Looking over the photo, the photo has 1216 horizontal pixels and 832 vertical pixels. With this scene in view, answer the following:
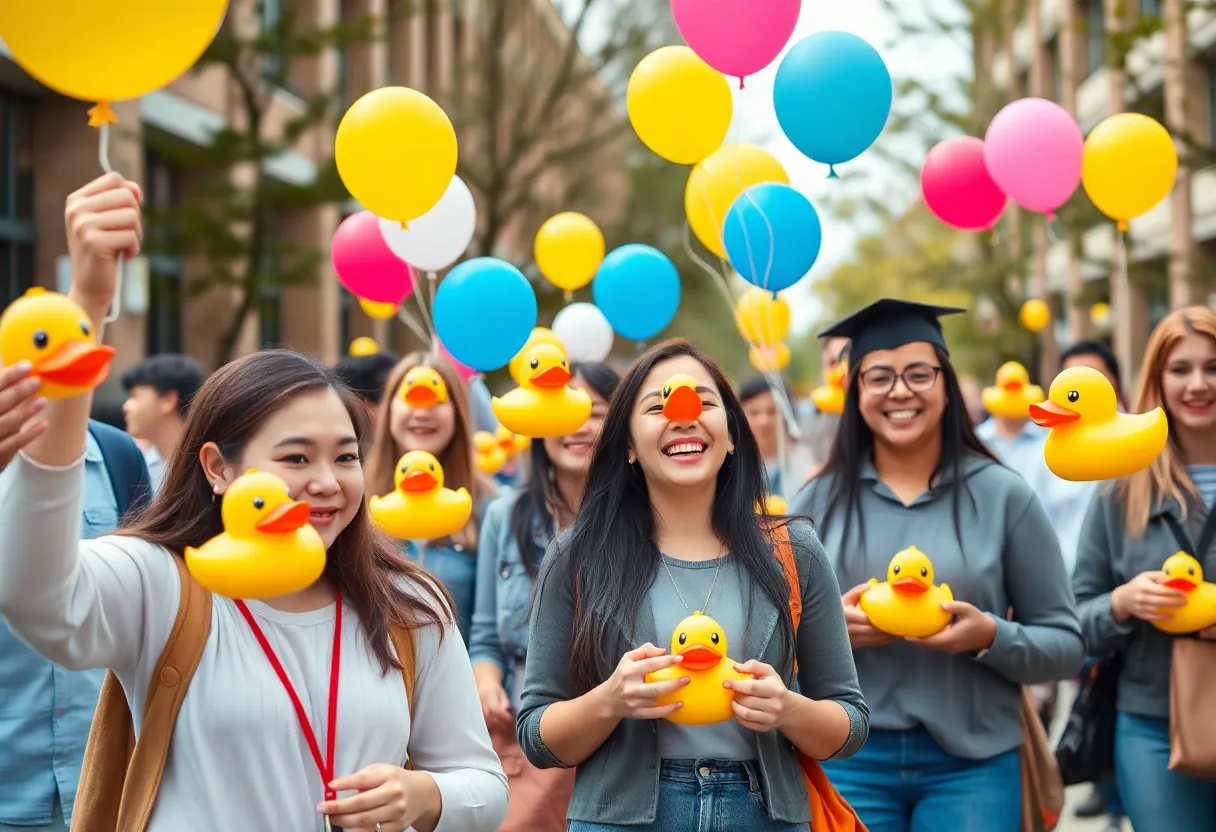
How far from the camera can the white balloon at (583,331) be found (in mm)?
6164

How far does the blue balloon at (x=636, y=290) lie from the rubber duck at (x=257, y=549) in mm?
3591

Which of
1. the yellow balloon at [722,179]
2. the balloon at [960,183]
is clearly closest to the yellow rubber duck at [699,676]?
the yellow balloon at [722,179]

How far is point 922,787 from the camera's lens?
→ 12.2 feet

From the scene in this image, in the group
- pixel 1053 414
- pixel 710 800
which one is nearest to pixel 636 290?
pixel 1053 414

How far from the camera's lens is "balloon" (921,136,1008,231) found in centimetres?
538

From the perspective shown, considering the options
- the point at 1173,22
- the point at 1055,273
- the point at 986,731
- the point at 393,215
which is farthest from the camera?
the point at 1055,273

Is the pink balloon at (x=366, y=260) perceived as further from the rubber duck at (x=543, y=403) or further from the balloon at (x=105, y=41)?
the balloon at (x=105, y=41)

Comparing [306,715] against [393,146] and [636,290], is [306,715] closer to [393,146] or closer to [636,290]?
[393,146]

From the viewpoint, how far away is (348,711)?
240 centimetres

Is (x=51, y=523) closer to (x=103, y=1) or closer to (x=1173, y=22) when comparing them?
(x=103, y=1)

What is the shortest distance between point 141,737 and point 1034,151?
4.12 metres

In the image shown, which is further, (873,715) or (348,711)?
(873,715)

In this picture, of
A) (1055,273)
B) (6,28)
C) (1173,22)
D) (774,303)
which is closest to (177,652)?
(6,28)

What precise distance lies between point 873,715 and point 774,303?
274 cm
